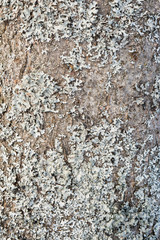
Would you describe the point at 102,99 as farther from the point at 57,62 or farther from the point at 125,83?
the point at 57,62

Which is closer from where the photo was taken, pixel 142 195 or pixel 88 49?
pixel 88 49

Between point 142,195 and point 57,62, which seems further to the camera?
point 142,195

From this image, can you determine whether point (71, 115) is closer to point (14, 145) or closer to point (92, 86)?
point (92, 86)

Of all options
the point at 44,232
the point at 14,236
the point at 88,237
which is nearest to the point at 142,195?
the point at 88,237

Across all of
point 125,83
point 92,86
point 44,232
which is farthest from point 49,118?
point 44,232

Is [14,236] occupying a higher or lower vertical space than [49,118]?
lower

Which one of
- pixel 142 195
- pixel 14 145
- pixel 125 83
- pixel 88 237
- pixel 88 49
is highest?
pixel 88 49
